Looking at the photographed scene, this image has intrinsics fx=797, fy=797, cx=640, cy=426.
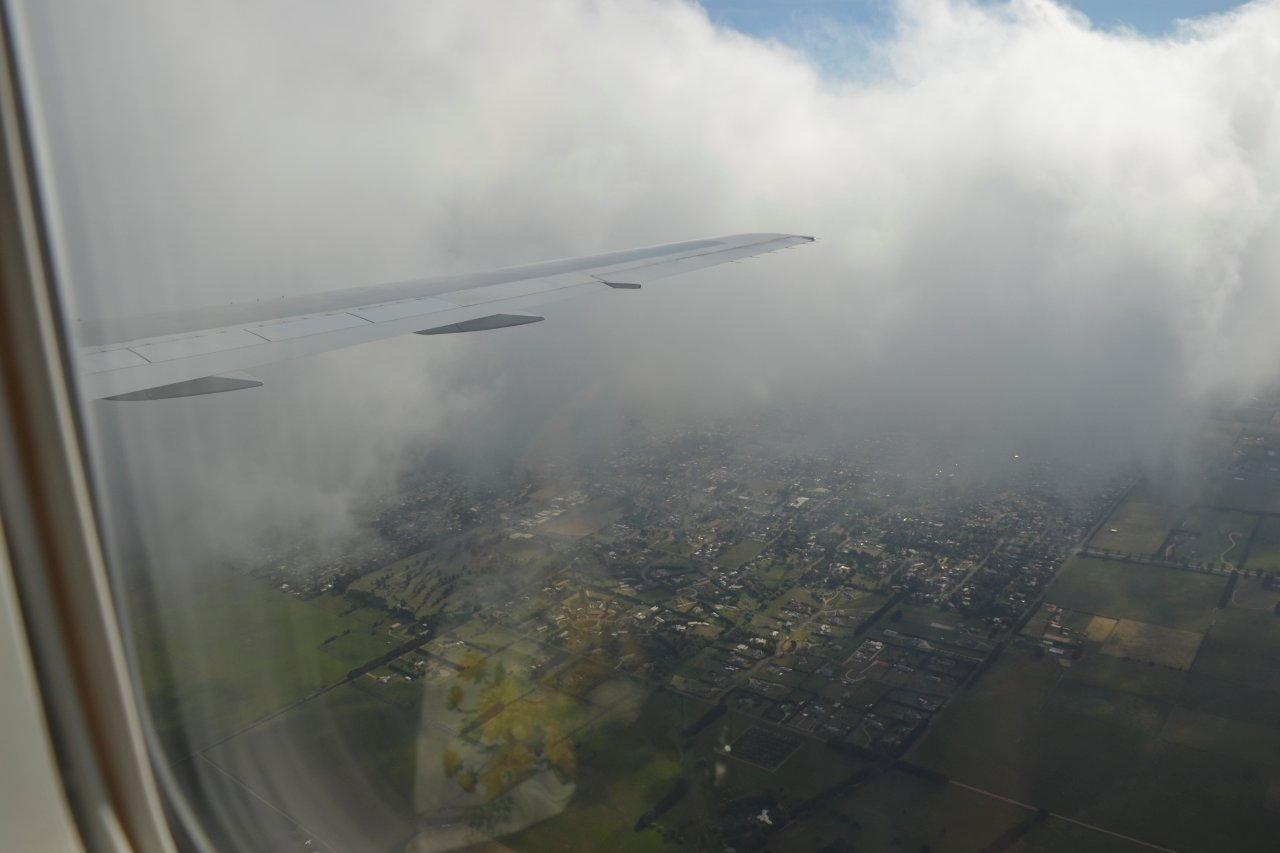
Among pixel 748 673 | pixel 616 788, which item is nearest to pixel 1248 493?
pixel 748 673

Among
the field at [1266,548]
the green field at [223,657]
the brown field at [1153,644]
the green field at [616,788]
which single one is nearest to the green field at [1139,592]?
the brown field at [1153,644]

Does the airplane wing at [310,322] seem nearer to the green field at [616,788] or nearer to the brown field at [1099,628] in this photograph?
the green field at [616,788]

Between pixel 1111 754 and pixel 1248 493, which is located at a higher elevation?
pixel 1111 754

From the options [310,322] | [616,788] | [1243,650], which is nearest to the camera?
[310,322]

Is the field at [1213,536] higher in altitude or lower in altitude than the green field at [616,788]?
lower

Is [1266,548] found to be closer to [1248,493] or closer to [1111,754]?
[1248,493]

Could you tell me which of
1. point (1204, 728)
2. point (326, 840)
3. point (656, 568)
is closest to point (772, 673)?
point (656, 568)
